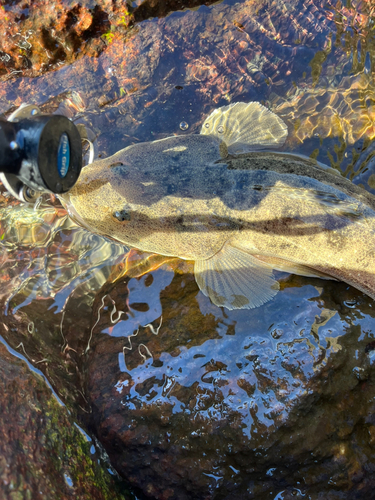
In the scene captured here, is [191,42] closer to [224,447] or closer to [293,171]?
[293,171]

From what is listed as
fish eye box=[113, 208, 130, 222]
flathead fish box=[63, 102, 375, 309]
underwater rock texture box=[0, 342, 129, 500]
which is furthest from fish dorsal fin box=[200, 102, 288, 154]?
underwater rock texture box=[0, 342, 129, 500]

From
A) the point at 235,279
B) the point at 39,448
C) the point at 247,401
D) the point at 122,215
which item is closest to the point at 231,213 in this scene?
the point at 235,279

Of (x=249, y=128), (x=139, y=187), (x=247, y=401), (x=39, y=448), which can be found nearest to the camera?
(x=39, y=448)

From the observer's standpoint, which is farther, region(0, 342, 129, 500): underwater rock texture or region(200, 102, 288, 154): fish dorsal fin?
region(200, 102, 288, 154): fish dorsal fin

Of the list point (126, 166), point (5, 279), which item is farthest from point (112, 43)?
point (5, 279)

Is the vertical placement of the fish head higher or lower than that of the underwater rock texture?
higher

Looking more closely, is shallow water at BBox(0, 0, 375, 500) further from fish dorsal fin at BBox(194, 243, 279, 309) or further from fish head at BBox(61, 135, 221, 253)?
fish head at BBox(61, 135, 221, 253)

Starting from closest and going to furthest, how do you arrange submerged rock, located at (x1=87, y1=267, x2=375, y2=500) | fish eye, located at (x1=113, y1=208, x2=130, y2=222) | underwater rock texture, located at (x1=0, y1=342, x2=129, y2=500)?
underwater rock texture, located at (x1=0, y1=342, x2=129, y2=500)
submerged rock, located at (x1=87, y1=267, x2=375, y2=500)
fish eye, located at (x1=113, y1=208, x2=130, y2=222)

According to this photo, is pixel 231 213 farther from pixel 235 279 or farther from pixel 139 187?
pixel 139 187
